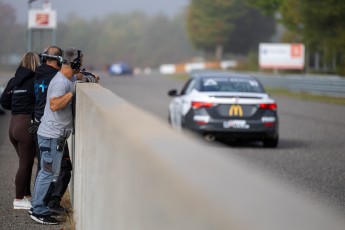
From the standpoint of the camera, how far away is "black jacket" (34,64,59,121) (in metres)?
7.30

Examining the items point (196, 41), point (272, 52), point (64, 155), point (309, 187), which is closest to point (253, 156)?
point (309, 187)

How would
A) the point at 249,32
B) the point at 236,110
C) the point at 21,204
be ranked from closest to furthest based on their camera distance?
the point at 21,204 → the point at 236,110 → the point at 249,32

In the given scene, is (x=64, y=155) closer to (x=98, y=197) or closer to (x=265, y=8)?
(x=98, y=197)

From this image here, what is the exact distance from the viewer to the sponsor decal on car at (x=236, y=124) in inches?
569

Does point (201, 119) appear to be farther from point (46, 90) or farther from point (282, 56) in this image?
point (282, 56)

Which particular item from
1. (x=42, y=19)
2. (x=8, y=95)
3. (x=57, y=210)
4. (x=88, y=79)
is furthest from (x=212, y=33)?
(x=57, y=210)

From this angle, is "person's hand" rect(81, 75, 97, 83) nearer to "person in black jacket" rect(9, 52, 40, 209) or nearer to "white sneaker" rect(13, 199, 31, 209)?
"person in black jacket" rect(9, 52, 40, 209)

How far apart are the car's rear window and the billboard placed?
4583 centimetres

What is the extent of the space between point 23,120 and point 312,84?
33.5 metres

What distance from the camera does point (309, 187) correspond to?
9953 mm

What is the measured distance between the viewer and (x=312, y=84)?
132 ft

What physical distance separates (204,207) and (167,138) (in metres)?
0.79

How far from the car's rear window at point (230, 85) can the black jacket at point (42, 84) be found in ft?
25.3

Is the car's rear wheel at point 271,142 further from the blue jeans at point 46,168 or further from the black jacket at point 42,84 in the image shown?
the blue jeans at point 46,168
